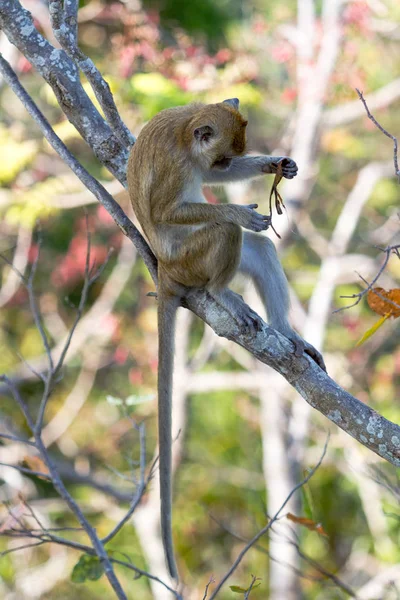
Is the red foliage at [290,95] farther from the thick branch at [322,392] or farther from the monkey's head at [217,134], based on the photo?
→ the thick branch at [322,392]

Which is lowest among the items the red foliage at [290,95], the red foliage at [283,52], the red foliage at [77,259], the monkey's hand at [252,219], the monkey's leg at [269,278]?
the monkey's hand at [252,219]

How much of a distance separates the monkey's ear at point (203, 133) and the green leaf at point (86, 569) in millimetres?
1981

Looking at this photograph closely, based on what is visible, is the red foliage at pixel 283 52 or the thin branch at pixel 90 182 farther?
the red foliage at pixel 283 52

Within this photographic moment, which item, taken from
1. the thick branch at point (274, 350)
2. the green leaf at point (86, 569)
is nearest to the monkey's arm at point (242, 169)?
the thick branch at point (274, 350)

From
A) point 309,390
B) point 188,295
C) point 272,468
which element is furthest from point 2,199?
point 309,390

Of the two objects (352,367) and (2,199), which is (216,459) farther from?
(2,199)

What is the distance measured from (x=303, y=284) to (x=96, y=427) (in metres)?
3.57

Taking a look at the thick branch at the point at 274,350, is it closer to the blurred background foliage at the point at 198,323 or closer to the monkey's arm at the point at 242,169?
the monkey's arm at the point at 242,169

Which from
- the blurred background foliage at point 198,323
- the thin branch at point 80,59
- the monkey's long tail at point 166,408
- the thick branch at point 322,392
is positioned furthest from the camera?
the blurred background foliage at point 198,323

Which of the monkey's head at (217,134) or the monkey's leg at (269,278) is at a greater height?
the monkey's head at (217,134)

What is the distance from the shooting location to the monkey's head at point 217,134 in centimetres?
339

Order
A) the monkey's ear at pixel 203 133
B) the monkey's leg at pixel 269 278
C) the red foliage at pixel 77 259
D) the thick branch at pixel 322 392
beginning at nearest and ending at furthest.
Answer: the thick branch at pixel 322 392
the monkey's ear at pixel 203 133
the monkey's leg at pixel 269 278
the red foliage at pixel 77 259

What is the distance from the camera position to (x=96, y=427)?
10461mm

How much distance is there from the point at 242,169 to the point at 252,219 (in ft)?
1.59
